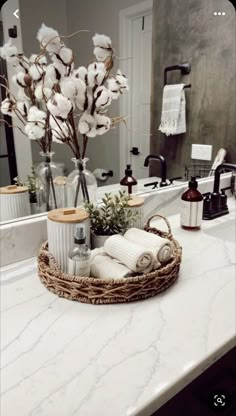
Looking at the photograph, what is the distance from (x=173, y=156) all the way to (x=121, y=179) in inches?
15.1

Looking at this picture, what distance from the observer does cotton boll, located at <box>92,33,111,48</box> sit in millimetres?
1021

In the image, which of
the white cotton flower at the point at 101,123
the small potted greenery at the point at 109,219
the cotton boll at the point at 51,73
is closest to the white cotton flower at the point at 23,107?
the cotton boll at the point at 51,73

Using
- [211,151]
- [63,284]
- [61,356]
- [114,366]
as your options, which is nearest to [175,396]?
[114,366]

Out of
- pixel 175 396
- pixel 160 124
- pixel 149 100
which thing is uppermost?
pixel 149 100

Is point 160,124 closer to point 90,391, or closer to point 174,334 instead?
point 174,334

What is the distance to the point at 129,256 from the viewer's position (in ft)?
2.52

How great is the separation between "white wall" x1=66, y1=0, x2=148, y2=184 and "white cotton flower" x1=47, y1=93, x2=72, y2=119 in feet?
0.64

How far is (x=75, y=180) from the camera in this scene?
105 cm

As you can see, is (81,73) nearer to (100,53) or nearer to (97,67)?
(97,67)

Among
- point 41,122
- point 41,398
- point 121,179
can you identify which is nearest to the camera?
point 41,398

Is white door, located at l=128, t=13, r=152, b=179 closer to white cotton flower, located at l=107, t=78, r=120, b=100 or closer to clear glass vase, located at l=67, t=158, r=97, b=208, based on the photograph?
white cotton flower, located at l=107, t=78, r=120, b=100

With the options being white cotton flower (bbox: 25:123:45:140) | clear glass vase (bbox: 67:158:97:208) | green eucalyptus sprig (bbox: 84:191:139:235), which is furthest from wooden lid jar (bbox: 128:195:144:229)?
white cotton flower (bbox: 25:123:45:140)

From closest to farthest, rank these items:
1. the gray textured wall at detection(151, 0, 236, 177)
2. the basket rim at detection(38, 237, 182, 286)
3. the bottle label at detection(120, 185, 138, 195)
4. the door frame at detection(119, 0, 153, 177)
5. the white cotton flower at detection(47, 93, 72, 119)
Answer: the basket rim at detection(38, 237, 182, 286), the white cotton flower at detection(47, 93, 72, 119), the door frame at detection(119, 0, 153, 177), the bottle label at detection(120, 185, 138, 195), the gray textured wall at detection(151, 0, 236, 177)

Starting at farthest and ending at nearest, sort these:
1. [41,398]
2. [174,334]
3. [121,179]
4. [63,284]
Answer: [121,179]
[63,284]
[174,334]
[41,398]
